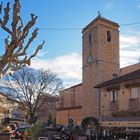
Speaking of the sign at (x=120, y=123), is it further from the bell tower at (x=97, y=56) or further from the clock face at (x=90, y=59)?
the clock face at (x=90, y=59)

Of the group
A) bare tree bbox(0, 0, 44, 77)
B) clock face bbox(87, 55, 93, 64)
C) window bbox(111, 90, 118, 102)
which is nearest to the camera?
bare tree bbox(0, 0, 44, 77)

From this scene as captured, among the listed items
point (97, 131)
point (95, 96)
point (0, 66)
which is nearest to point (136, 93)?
point (97, 131)

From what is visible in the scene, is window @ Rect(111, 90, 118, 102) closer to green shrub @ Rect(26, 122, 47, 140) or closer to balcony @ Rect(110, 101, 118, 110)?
balcony @ Rect(110, 101, 118, 110)

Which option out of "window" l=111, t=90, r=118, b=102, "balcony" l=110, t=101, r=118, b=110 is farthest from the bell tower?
"window" l=111, t=90, r=118, b=102

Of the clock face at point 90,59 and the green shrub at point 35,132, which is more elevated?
the clock face at point 90,59

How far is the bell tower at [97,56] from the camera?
48.3 metres

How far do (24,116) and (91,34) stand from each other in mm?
20327

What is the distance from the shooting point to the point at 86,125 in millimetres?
31562

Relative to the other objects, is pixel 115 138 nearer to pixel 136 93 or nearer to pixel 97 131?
pixel 97 131

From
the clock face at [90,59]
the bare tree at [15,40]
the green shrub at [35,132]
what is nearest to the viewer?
the bare tree at [15,40]

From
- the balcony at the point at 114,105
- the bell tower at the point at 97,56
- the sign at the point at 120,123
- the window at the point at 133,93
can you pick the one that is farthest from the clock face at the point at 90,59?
the sign at the point at 120,123

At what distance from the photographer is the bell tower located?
48.3 meters

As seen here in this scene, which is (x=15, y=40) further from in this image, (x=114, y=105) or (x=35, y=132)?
(x=114, y=105)

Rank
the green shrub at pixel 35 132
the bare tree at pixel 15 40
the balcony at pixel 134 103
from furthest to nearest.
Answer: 1. the balcony at pixel 134 103
2. the green shrub at pixel 35 132
3. the bare tree at pixel 15 40
